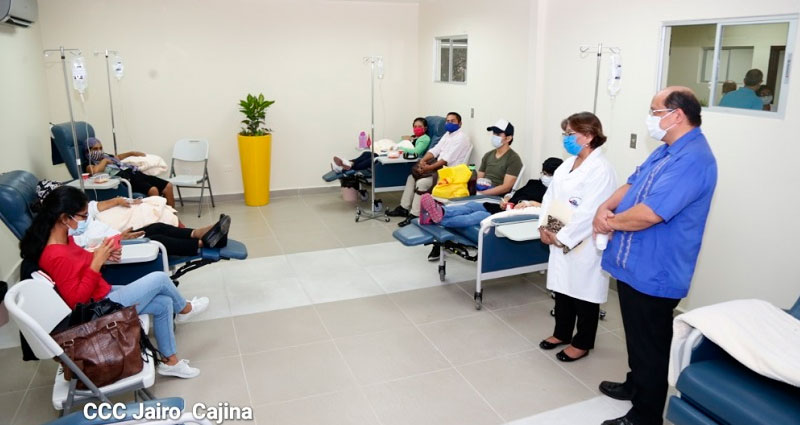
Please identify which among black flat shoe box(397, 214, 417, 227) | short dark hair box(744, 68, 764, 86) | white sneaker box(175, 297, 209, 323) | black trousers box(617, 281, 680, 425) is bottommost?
white sneaker box(175, 297, 209, 323)

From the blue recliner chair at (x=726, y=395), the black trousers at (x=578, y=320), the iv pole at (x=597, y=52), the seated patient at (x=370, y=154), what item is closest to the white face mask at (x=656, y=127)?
the blue recliner chair at (x=726, y=395)

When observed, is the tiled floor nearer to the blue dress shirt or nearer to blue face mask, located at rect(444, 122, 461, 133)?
the blue dress shirt

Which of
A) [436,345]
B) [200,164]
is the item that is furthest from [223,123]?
[436,345]

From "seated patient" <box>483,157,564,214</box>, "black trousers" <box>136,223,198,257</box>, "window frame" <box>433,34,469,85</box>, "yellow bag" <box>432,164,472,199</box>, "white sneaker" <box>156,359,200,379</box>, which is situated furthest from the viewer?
"window frame" <box>433,34,469,85</box>

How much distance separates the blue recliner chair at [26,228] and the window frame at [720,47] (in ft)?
10.9

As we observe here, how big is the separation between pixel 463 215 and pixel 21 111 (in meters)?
4.11

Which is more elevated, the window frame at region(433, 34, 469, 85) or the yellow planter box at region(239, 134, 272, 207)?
the window frame at region(433, 34, 469, 85)

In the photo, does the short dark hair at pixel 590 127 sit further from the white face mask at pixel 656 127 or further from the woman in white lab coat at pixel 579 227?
the white face mask at pixel 656 127

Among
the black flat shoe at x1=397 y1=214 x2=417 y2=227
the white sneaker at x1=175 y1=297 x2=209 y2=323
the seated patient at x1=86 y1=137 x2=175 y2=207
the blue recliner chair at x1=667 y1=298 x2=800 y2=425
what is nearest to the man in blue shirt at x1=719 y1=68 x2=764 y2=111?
the blue recliner chair at x1=667 y1=298 x2=800 y2=425

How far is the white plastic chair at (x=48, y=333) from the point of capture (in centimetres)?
227

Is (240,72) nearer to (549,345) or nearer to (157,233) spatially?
(157,233)

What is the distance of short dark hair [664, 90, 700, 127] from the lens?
2.50 meters

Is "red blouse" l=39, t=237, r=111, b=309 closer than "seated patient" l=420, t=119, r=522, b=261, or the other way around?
"red blouse" l=39, t=237, r=111, b=309

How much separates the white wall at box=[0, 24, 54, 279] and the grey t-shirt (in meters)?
4.11
